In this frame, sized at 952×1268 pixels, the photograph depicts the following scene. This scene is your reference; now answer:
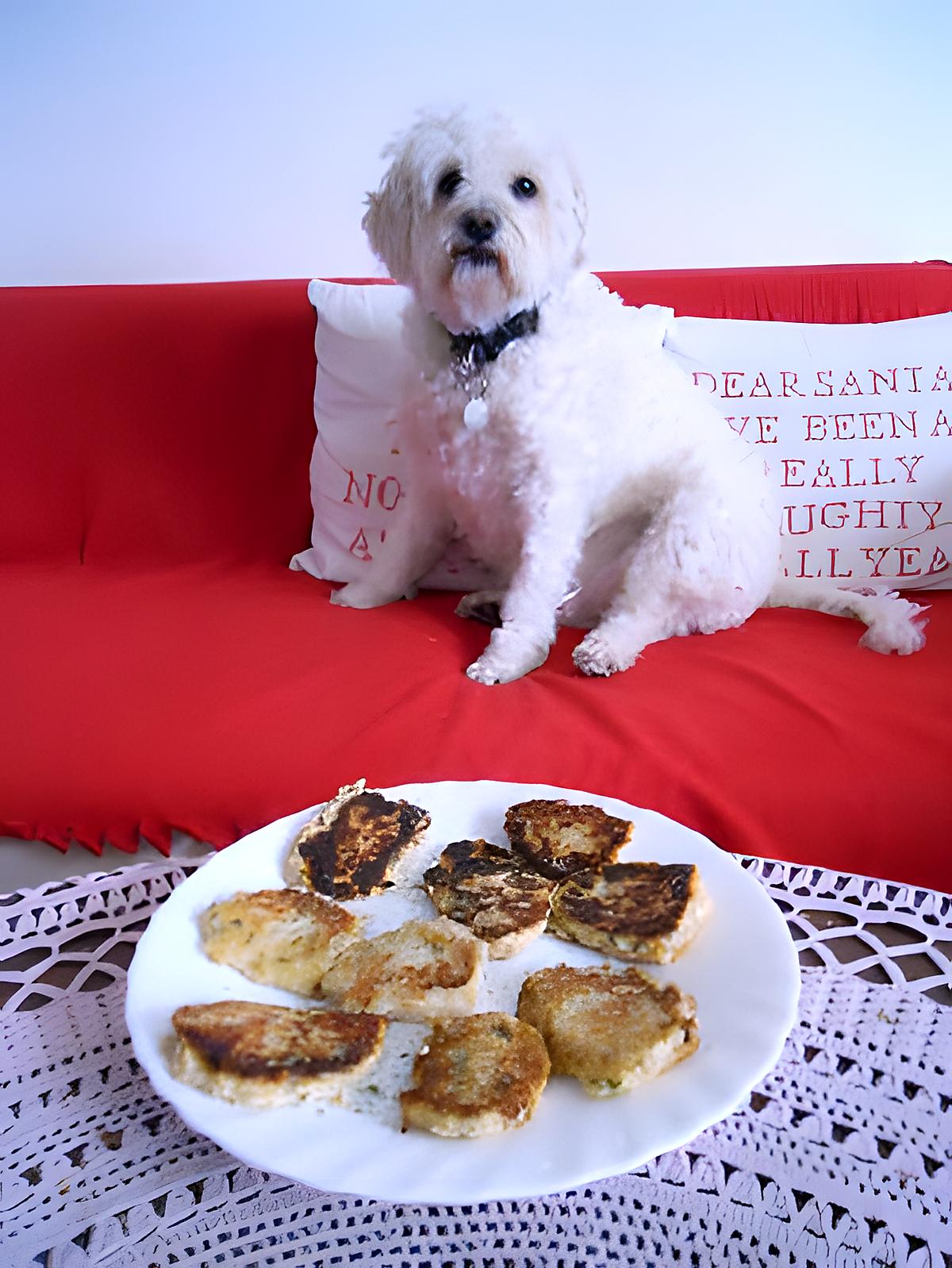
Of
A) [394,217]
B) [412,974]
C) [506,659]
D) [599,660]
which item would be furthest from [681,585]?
[412,974]

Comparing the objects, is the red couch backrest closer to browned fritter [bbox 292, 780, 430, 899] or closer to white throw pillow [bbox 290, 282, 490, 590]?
white throw pillow [bbox 290, 282, 490, 590]

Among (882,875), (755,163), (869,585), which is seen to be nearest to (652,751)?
(882,875)

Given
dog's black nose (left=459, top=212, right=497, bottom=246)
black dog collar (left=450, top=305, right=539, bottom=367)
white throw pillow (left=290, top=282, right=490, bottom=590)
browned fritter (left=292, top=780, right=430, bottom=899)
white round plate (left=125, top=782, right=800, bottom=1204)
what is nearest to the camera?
white round plate (left=125, top=782, right=800, bottom=1204)

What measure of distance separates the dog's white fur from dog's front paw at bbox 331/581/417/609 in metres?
0.17

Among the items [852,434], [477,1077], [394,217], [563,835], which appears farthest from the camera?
[852,434]

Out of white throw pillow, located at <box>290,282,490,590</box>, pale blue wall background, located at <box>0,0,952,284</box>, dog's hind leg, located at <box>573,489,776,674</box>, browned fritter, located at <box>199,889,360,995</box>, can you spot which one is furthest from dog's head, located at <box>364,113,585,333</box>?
browned fritter, located at <box>199,889,360,995</box>

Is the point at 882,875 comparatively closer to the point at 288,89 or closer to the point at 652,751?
the point at 652,751

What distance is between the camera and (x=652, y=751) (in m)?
1.16

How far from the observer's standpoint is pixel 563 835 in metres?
0.78

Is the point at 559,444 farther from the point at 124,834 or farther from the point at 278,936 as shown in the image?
the point at 278,936

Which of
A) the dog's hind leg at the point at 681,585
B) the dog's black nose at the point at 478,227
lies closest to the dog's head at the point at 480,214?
the dog's black nose at the point at 478,227

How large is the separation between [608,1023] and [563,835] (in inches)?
8.0

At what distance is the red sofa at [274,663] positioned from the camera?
1132 mm

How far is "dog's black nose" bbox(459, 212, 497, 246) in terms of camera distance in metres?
1.31
